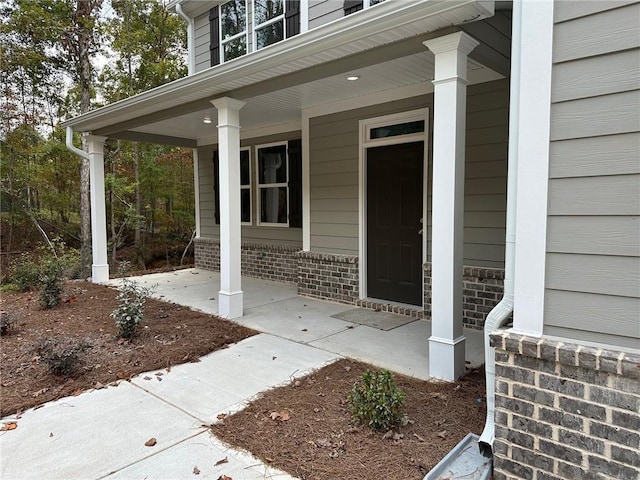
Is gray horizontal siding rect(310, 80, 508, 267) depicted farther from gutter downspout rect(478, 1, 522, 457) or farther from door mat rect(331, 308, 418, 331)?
gutter downspout rect(478, 1, 522, 457)

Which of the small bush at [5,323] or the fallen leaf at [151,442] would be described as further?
the small bush at [5,323]

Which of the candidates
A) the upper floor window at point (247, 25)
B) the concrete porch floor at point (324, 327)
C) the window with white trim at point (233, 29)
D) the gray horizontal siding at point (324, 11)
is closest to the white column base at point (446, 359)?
the concrete porch floor at point (324, 327)

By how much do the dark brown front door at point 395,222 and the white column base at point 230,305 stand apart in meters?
1.73

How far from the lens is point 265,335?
4.28 metres

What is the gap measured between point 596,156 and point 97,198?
734 centimetres

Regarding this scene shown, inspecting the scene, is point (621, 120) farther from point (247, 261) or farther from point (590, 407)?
point (247, 261)

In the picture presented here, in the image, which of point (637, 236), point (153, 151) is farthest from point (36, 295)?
point (637, 236)

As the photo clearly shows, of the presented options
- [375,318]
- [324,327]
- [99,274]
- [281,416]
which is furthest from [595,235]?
[99,274]

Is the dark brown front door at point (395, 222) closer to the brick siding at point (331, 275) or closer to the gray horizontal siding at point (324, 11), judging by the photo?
the brick siding at point (331, 275)

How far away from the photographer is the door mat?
181 inches

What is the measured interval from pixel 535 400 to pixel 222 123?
4108mm

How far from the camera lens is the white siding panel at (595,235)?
1618 mm

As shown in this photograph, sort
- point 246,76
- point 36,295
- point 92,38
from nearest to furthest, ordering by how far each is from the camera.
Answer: point 246,76 → point 36,295 → point 92,38

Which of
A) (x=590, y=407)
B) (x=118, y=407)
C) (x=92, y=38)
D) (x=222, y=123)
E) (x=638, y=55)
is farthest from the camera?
(x=92, y=38)
